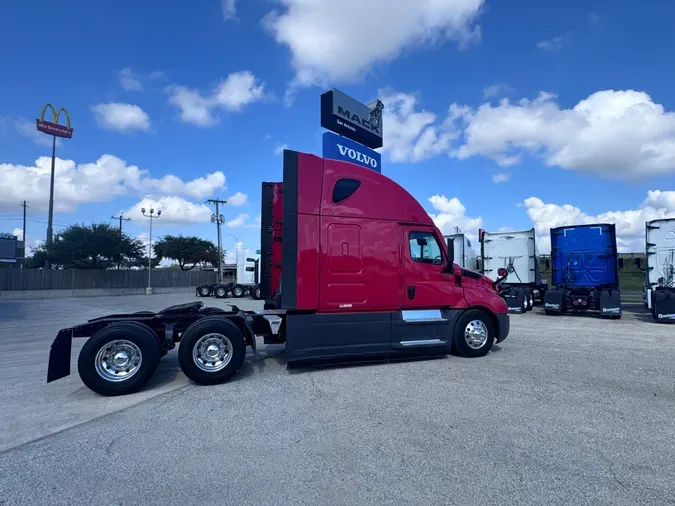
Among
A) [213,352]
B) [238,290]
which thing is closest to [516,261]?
[213,352]

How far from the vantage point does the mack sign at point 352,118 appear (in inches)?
494

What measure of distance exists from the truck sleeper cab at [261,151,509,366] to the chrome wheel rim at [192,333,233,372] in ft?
3.10

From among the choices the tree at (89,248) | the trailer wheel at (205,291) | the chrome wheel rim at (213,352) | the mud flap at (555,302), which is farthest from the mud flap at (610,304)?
the tree at (89,248)

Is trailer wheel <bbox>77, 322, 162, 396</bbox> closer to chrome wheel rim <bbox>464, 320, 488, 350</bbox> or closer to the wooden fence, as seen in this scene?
chrome wheel rim <bbox>464, 320, 488, 350</bbox>

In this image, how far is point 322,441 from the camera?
4.02 meters

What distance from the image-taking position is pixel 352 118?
13281 millimetres

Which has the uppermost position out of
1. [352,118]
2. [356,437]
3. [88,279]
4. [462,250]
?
[352,118]

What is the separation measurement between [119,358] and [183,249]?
191 feet

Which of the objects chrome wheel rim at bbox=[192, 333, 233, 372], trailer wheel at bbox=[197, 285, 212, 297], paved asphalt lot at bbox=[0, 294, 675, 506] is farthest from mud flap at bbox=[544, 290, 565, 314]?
trailer wheel at bbox=[197, 285, 212, 297]

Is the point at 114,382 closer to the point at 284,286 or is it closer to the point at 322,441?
the point at 284,286

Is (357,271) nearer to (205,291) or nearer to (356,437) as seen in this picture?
(356,437)

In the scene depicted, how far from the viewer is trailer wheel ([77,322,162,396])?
5.50m

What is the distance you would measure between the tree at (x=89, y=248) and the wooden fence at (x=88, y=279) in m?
3.92

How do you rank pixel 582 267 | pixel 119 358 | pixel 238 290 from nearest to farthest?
pixel 119 358 → pixel 582 267 → pixel 238 290
